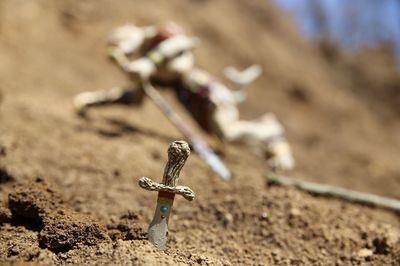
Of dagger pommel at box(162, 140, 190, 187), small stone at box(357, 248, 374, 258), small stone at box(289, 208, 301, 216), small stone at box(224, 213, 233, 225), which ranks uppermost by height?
small stone at box(289, 208, 301, 216)

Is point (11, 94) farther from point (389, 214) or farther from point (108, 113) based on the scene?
point (389, 214)

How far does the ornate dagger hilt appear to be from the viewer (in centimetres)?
134

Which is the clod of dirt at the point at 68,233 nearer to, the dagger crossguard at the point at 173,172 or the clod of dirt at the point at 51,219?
the clod of dirt at the point at 51,219

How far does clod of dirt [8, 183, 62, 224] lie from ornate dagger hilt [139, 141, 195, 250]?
34 cm

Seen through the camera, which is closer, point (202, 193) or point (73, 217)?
point (73, 217)

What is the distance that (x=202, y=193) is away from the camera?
83.0 inches

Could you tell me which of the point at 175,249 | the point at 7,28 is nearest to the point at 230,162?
the point at 175,249

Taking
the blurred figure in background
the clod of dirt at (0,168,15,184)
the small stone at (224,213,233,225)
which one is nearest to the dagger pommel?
the small stone at (224,213,233,225)

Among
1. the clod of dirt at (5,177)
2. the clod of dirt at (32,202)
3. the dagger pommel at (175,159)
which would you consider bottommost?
the clod of dirt at (32,202)

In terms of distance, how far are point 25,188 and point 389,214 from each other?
1416mm

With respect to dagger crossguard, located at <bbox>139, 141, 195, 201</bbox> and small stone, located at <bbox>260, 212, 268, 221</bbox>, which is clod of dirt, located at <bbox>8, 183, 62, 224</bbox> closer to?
dagger crossguard, located at <bbox>139, 141, 195, 201</bbox>

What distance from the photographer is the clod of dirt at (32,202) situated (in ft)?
5.15

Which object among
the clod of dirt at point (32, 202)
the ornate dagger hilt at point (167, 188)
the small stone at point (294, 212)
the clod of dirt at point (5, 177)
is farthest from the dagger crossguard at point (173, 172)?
the clod of dirt at point (5, 177)

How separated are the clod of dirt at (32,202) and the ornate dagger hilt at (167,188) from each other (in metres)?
0.34
